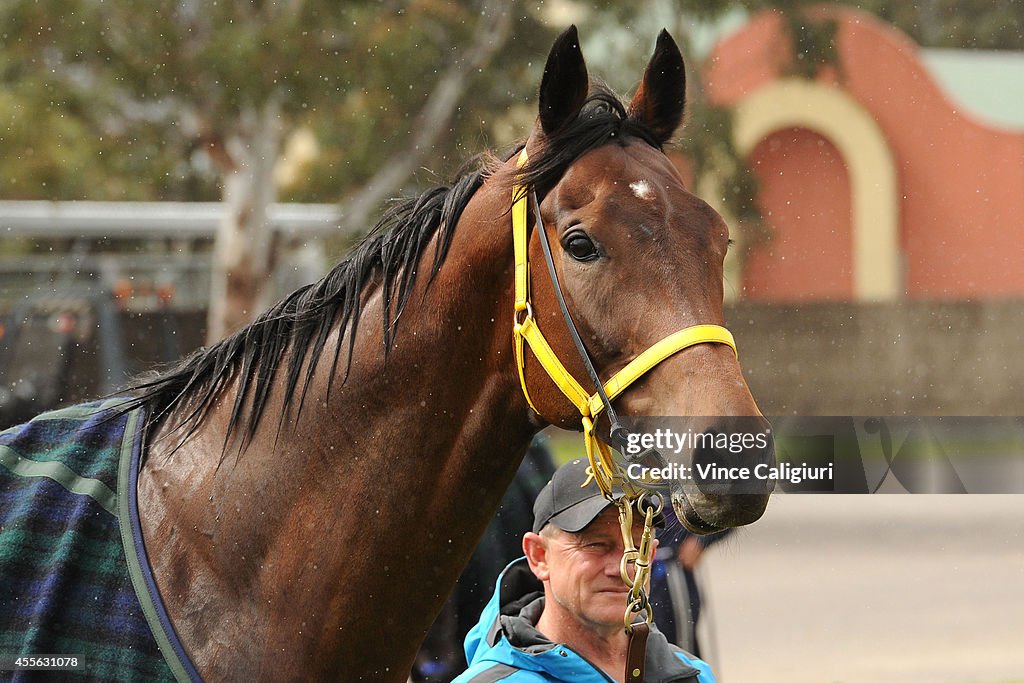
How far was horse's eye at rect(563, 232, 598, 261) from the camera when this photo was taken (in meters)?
1.67

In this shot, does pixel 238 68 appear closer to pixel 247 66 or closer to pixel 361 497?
pixel 247 66

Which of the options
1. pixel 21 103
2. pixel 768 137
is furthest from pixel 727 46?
pixel 21 103

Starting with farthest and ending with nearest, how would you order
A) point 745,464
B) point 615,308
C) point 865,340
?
point 865,340 < point 615,308 < point 745,464

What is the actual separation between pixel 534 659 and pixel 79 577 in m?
0.84

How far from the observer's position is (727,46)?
6895 millimetres

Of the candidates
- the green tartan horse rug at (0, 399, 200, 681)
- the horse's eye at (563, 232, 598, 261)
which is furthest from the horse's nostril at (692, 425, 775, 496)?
the green tartan horse rug at (0, 399, 200, 681)

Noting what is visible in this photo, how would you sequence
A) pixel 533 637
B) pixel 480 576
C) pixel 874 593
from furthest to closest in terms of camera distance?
pixel 874 593 < pixel 480 576 < pixel 533 637

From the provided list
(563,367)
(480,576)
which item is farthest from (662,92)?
(480,576)

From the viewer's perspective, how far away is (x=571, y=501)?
2111mm

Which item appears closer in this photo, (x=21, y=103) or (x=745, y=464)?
(x=745, y=464)

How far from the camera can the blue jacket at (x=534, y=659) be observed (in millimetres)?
1961

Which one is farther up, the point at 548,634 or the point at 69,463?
the point at 69,463

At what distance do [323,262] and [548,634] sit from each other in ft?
19.3

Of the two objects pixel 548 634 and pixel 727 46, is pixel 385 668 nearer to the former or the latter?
pixel 548 634
